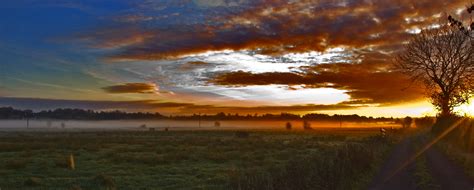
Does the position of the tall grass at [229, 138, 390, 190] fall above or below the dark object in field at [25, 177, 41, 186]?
above

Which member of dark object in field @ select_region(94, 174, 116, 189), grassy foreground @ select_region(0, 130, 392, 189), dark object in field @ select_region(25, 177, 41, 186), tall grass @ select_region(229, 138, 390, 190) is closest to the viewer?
tall grass @ select_region(229, 138, 390, 190)

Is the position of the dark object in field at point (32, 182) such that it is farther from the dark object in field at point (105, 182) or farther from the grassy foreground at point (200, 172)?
the dark object in field at point (105, 182)

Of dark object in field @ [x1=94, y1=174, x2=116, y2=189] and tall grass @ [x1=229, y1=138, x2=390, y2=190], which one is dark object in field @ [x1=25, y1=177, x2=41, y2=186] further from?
tall grass @ [x1=229, y1=138, x2=390, y2=190]

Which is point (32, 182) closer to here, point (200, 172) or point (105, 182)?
point (105, 182)

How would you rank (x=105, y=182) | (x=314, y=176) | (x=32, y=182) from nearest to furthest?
(x=314, y=176)
(x=105, y=182)
(x=32, y=182)

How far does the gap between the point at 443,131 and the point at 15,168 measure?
44.1 metres

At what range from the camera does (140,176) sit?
3200cm

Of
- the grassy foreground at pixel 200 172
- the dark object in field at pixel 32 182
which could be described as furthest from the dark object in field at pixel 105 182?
the dark object in field at pixel 32 182

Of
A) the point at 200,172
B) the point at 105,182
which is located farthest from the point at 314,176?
the point at 200,172

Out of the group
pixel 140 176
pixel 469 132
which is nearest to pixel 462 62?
pixel 469 132

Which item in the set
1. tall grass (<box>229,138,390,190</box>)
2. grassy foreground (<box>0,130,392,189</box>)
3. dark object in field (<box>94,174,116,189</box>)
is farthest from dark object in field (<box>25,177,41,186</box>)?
tall grass (<box>229,138,390,190</box>)

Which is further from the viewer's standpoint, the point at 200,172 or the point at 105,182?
the point at 200,172

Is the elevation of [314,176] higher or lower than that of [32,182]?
higher

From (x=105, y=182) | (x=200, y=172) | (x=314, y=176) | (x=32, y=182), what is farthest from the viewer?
(x=200, y=172)
